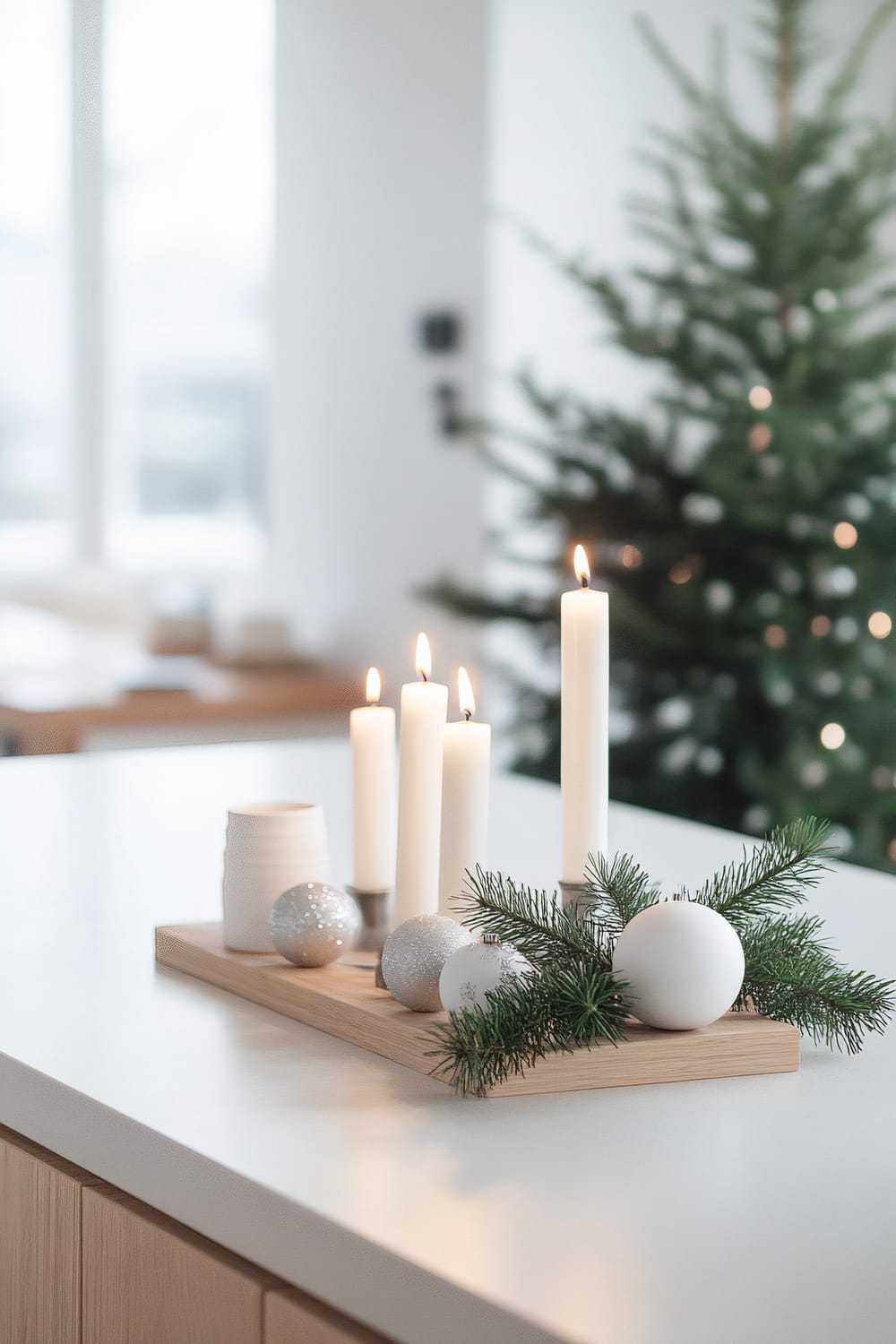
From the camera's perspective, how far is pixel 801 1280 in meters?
0.56

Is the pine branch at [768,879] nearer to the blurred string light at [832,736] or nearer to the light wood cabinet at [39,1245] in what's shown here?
the light wood cabinet at [39,1245]

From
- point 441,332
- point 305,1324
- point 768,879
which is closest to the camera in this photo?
point 305,1324

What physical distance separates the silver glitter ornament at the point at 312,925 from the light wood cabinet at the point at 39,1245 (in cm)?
16

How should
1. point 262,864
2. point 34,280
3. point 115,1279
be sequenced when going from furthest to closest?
point 34,280
point 262,864
point 115,1279

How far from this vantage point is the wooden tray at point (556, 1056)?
29.8 inches

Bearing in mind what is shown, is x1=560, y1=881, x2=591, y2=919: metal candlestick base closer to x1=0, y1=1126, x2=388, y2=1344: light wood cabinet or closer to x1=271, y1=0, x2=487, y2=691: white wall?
x1=0, y1=1126, x2=388, y2=1344: light wood cabinet

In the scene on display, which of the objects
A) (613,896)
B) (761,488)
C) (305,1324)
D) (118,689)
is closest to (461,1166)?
(305,1324)

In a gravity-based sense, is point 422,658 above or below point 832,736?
above

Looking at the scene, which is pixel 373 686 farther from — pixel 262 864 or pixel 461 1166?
pixel 461 1166

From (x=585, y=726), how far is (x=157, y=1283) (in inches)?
12.3

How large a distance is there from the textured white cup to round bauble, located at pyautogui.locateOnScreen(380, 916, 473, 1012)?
14 cm

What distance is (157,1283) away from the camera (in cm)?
70

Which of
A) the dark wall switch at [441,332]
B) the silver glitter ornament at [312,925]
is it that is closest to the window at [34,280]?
the dark wall switch at [441,332]

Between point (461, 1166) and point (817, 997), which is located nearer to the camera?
point (461, 1166)
